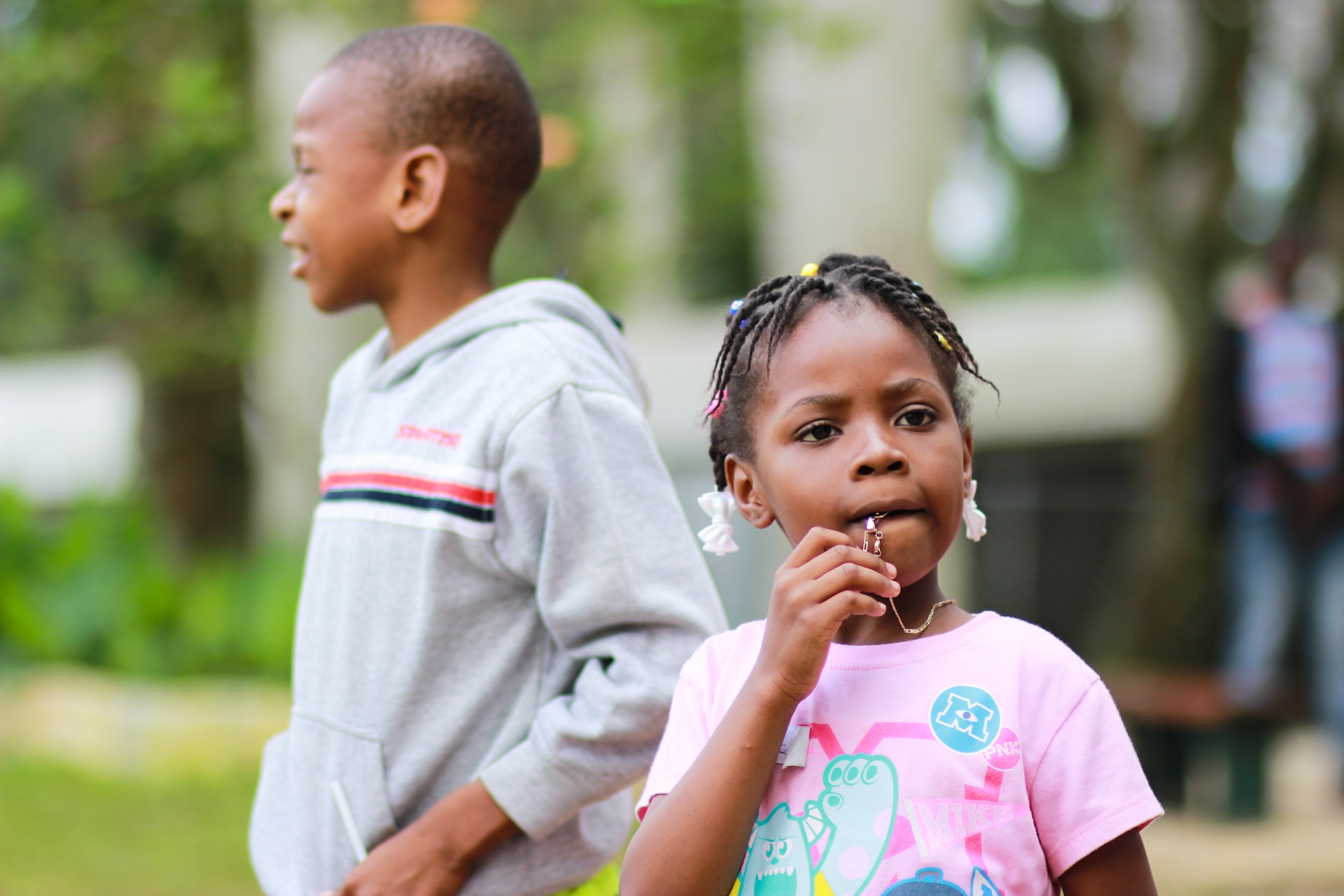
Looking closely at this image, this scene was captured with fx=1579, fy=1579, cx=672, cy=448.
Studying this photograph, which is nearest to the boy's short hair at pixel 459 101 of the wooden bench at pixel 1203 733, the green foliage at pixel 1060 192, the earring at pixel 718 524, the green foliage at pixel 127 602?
the earring at pixel 718 524

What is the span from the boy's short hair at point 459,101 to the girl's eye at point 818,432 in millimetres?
806

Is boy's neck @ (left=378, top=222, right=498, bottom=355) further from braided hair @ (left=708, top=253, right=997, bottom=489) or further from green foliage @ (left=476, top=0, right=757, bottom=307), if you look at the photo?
green foliage @ (left=476, top=0, right=757, bottom=307)

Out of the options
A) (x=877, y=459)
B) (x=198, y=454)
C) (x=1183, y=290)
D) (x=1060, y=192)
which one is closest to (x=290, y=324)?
(x=198, y=454)

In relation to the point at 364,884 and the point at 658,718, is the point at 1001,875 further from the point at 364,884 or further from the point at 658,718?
the point at 364,884

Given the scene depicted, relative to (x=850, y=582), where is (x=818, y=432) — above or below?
above

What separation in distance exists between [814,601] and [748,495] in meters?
0.26

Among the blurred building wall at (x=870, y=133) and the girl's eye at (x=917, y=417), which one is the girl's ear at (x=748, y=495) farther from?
the blurred building wall at (x=870, y=133)

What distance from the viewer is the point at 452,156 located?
7.58 ft

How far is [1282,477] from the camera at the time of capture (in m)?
6.52

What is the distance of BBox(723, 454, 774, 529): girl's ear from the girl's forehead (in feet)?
0.38

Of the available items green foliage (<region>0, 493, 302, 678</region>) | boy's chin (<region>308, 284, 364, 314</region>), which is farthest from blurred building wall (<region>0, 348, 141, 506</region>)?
boy's chin (<region>308, 284, 364, 314</region>)

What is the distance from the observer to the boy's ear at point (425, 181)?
2.29 metres

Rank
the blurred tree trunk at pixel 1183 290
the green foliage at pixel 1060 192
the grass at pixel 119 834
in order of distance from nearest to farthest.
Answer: the grass at pixel 119 834
the blurred tree trunk at pixel 1183 290
the green foliage at pixel 1060 192

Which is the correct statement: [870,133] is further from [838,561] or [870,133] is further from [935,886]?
[935,886]
